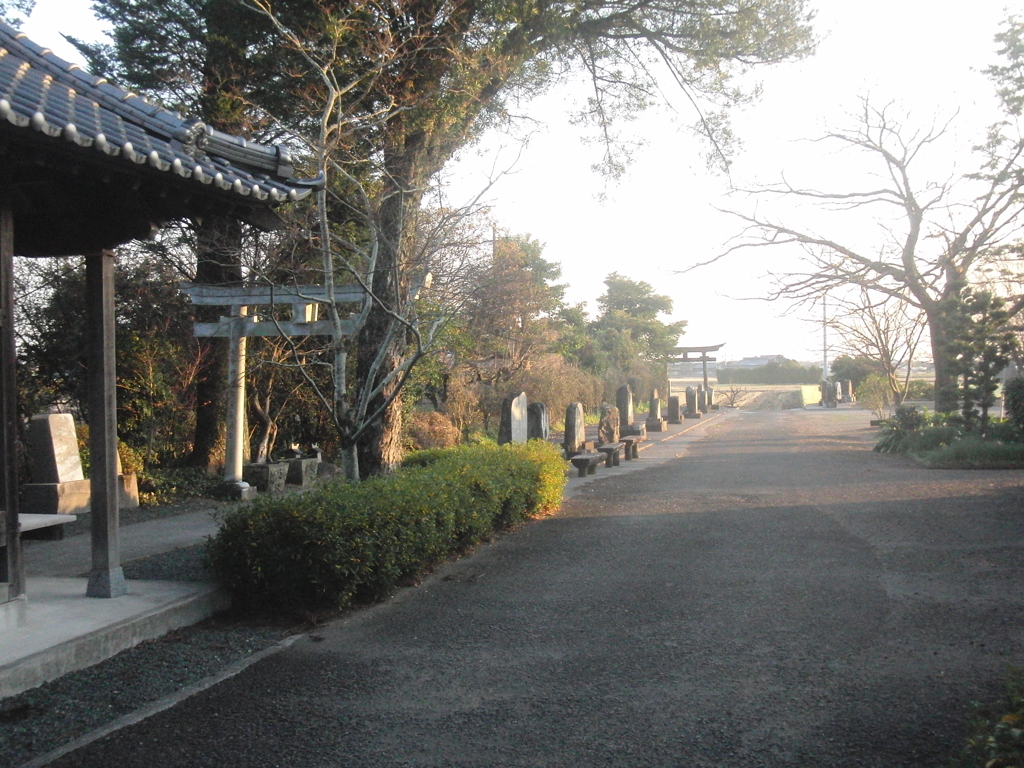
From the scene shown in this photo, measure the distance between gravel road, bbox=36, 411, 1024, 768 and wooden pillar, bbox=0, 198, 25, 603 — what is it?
1508 mm

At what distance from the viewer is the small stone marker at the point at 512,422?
14.8m

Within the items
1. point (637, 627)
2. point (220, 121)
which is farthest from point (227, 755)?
point (220, 121)

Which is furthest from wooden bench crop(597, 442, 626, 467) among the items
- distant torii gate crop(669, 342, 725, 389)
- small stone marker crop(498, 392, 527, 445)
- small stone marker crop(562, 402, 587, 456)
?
distant torii gate crop(669, 342, 725, 389)

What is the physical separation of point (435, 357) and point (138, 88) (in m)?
7.58

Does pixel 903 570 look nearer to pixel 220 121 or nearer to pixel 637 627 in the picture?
pixel 637 627

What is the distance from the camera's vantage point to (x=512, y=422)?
14.9 m

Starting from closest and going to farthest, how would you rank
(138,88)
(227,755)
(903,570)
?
(227,755)
(903,570)
(138,88)

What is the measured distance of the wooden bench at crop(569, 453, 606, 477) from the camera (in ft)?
52.9

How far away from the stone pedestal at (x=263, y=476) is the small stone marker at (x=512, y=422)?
3882mm

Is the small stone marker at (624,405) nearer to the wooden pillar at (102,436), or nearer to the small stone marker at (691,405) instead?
the small stone marker at (691,405)

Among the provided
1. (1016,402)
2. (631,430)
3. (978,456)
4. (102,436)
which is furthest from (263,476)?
(1016,402)

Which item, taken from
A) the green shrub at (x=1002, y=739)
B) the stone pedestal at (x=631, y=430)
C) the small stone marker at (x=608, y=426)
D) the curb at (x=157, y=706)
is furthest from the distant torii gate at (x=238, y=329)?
the stone pedestal at (x=631, y=430)

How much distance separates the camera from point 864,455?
62.7ft

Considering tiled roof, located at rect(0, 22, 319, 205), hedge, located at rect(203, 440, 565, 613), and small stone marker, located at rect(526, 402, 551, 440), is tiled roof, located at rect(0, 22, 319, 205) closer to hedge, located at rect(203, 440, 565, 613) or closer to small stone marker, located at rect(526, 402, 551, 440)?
hedge, located at rect(203, 440, 565, 613)
